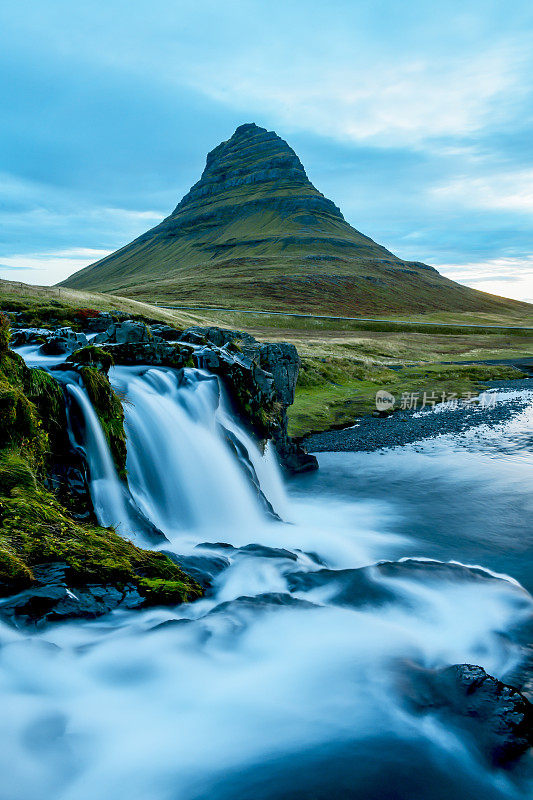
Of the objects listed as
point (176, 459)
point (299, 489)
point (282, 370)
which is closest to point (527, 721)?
point (176, 459)

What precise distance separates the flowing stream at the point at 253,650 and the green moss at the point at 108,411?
0.36 m

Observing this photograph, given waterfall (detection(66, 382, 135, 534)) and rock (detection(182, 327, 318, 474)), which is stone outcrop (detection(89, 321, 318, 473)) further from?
waterfall (detection(66, 382, 135, 534))

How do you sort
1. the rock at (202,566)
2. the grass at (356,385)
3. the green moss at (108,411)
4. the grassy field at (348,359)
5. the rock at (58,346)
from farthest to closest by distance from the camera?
the grassy field at (348,359) → the grass at (356,385) → the rock at (58,346) → the green moss at (108,411) → the rock at (202,566)

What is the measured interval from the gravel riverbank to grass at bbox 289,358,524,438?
5.13 ft

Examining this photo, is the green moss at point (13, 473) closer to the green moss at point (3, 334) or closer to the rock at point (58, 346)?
the green moss at point (3, 334)

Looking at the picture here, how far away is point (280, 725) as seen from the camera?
21.4 feet

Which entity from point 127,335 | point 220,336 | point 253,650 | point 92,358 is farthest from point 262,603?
point 220,336

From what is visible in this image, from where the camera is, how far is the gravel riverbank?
92.1 feet

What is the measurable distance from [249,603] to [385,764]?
3926 millimetres

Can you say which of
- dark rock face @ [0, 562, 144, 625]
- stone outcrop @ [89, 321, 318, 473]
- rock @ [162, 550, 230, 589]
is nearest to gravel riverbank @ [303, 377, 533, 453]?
stone outcrop @ [89, 321, 318, 473]

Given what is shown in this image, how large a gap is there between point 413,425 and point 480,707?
26.7 metres

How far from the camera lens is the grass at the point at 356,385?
33.4 metres

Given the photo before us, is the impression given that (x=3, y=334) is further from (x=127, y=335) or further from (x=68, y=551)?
(x=127, y=335)

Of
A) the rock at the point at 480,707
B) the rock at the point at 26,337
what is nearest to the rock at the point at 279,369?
the rock at the point at 26,337
